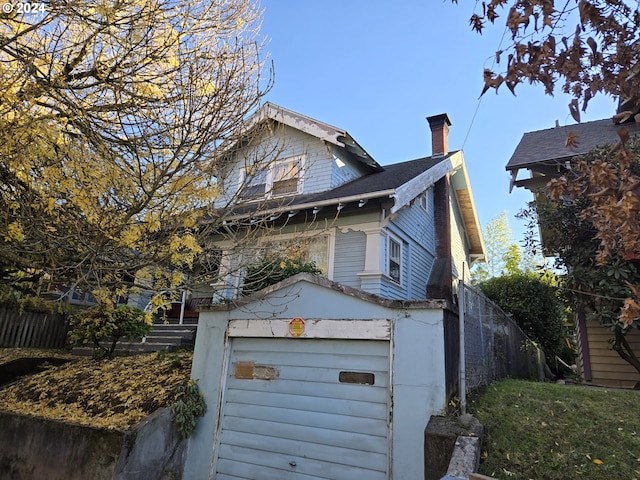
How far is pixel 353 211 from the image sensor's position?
9984 mm

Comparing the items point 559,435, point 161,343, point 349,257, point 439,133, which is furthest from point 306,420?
point 439,133

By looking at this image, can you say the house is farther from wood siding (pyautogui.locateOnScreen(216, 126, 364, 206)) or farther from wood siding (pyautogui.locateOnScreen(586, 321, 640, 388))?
wood siding (pyautogui.locateOnScreen(216, 126, 364, 206))

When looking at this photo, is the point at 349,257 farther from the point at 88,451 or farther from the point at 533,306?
the point at 533,306

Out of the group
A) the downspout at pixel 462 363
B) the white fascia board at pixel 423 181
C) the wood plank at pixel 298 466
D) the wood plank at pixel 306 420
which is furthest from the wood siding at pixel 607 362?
the wood plank at pixel 298 466

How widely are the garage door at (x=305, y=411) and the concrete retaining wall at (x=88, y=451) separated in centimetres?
82

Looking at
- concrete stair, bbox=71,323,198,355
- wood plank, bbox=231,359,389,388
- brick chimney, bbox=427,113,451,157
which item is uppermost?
brick chimney, bbox=427,113,451,157

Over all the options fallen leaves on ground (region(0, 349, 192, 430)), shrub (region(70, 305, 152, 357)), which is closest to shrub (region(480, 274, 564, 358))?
fallen leaves on ground (region(0, 349, 192, 430))

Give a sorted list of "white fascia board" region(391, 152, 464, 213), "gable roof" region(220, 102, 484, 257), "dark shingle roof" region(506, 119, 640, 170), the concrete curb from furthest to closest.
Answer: "dark shingle roof" region(506, 119, 640, 170) → "white fascia board" region(391, 152, 464, 213) → "gable roof" region(220, 102, 484, 257) → the concrete curb

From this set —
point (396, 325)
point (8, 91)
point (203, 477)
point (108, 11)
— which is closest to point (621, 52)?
point (396, 325)

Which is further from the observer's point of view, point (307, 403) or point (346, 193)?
point (346, 193)

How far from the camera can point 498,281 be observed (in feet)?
46.9

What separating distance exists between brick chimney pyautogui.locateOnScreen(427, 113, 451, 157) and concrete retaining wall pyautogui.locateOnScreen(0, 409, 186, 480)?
43.0 feet

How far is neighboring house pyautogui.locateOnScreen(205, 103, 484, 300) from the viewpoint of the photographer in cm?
933

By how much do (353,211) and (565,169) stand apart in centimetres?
546
